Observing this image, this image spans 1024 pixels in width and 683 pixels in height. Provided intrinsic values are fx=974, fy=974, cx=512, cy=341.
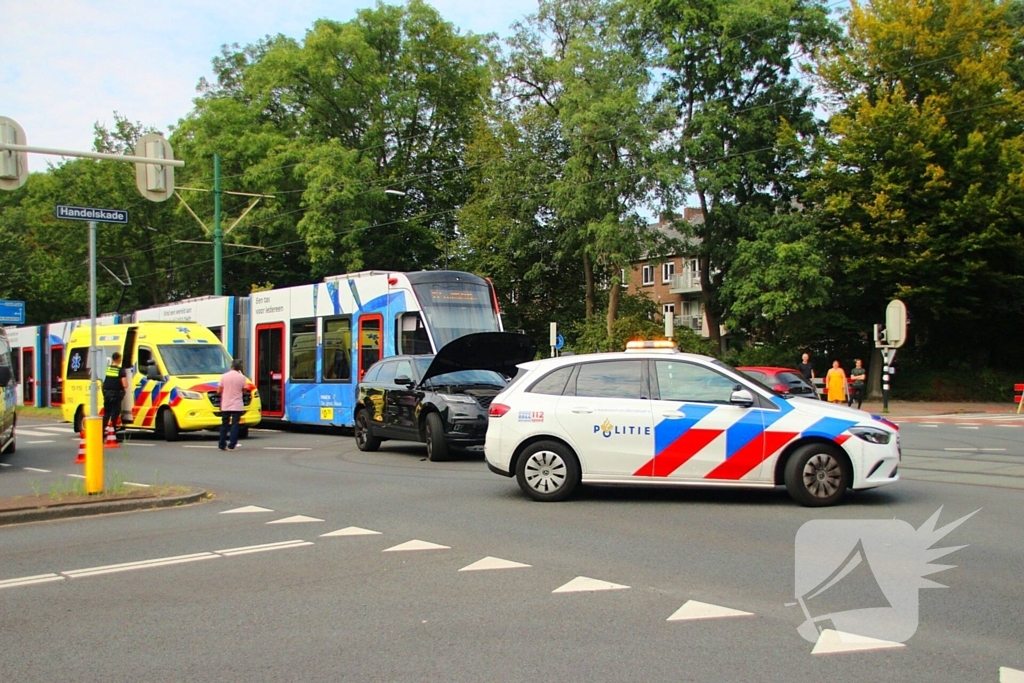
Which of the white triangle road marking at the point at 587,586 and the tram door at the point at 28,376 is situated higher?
the tram door at the point at 28,376

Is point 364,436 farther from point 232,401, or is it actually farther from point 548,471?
point 548,471

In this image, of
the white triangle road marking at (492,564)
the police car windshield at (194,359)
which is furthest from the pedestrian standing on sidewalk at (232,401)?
the white triangle road marking at (492,564)

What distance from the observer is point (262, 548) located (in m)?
8.25

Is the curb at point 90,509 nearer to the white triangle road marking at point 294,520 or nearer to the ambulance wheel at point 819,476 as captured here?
the white triangle road marking at point 294,520

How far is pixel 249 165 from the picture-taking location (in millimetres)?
42594

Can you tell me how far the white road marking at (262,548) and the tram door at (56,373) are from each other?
28952 mm

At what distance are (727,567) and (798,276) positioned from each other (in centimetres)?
3107

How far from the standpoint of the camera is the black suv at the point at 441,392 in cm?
1516

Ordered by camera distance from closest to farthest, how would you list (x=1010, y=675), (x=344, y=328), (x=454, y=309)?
(x=1010, y=675) → (x=454, y=309) → (x=344, y=328)

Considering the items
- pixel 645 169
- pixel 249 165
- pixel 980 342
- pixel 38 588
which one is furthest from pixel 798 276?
pixel 38 588

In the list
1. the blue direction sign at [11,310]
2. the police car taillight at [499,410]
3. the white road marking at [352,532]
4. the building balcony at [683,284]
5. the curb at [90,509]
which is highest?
the building balcony at [683,284]

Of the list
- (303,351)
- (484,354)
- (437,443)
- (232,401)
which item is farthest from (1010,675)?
(303,351)

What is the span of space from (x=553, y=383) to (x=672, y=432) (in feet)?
4.71

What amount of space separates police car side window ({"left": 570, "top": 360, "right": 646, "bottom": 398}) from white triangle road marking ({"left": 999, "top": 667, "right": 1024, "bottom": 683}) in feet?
18.9
